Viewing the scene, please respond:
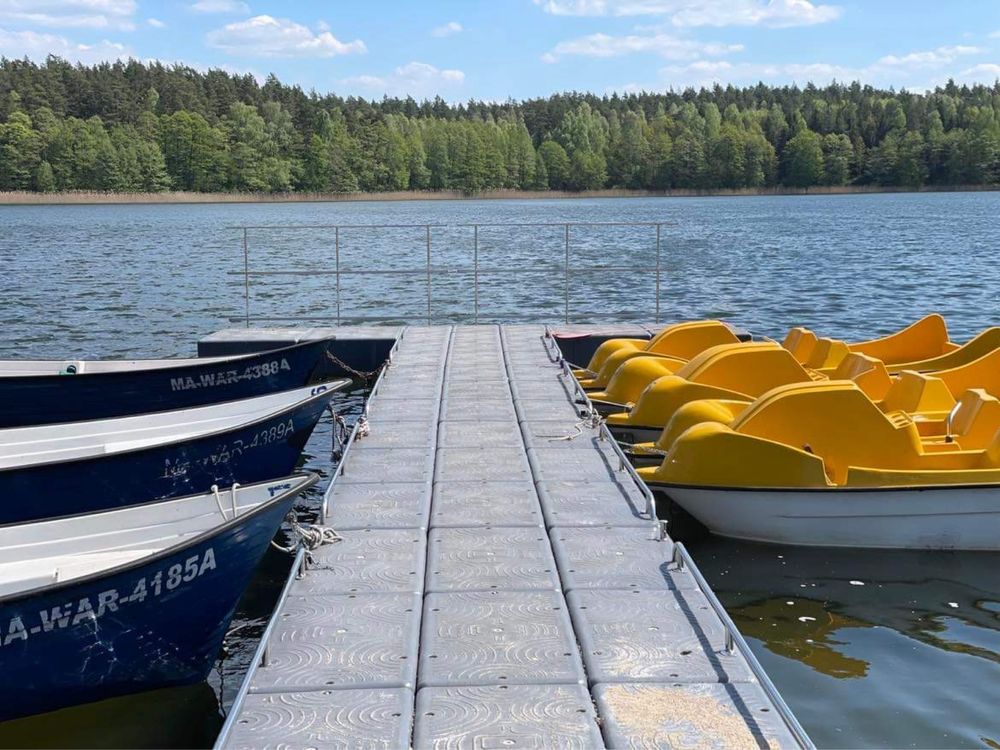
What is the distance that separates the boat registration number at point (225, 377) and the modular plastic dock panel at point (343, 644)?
7624mm

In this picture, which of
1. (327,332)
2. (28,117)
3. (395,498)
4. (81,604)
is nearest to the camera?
(81,604)

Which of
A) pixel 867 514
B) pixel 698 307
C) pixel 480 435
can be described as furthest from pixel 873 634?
pixel 698 307

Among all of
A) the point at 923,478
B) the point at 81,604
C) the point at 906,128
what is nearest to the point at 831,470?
the point at 923,478

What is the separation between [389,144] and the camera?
442 feet

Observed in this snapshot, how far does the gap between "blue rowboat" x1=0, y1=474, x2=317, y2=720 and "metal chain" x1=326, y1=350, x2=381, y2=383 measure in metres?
8.87

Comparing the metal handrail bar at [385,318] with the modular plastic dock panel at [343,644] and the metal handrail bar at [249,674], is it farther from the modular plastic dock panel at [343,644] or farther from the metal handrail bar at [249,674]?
the modular plastic dock panel at [343,644]

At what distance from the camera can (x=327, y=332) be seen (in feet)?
57.9

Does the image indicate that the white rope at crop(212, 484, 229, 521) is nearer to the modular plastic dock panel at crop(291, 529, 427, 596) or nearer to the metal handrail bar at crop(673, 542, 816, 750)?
the modular plastic dock panel at crop(291, 529, 427, 596)

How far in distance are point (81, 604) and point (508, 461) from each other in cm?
383

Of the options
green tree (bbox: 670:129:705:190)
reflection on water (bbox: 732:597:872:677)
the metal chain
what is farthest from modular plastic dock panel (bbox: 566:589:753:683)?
green tree (bbox: 670:129:705:190)

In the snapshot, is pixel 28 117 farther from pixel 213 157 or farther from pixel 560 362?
pixel 560 362

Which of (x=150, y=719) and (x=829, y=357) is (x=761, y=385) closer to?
(x=829, y=357)

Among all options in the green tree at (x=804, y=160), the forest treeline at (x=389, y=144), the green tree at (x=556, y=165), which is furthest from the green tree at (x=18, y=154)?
the green tree at (x=804, y=160)

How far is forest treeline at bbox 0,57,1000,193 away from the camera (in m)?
117
